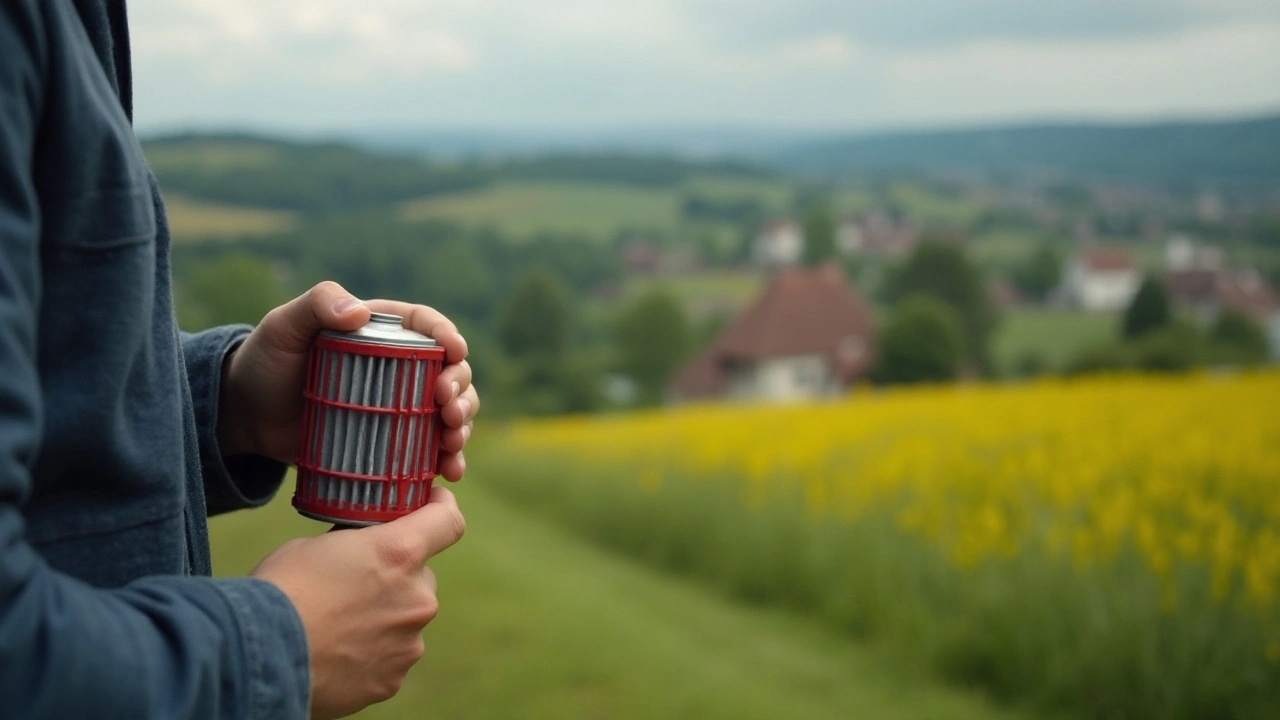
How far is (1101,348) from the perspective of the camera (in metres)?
30.6

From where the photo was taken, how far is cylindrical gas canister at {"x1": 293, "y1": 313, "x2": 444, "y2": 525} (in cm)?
124

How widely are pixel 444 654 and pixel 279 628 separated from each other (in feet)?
12.0

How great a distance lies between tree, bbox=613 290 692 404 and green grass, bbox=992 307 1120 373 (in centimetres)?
1376

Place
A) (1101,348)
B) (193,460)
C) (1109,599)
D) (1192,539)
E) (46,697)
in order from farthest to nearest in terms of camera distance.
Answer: (1101,348), (1192,539), (1109,599), (193,460), (46,697)

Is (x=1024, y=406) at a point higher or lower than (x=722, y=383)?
higher

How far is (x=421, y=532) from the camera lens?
1209mm

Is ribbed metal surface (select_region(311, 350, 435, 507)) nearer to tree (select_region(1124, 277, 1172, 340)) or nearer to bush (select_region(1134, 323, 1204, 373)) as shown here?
bush (select_region(1134, 323, 1204, 373))

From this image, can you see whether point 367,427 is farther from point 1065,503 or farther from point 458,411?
point 1065,503

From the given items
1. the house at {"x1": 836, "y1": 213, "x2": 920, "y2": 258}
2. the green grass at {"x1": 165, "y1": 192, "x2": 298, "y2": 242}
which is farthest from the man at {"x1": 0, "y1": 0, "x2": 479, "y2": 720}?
the house at {"x1": 836, "y1": 213, "x2": 920, "y2": 258}

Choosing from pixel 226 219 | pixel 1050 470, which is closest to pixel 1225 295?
pixel 226 219

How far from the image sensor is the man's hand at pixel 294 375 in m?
1.31

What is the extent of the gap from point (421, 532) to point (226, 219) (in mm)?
45055

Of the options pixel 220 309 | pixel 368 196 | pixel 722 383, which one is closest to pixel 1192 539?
pixel 220 309

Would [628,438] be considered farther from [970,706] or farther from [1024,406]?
[970,706]
